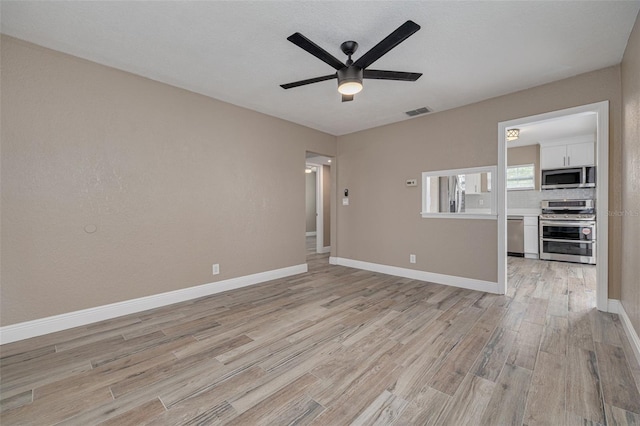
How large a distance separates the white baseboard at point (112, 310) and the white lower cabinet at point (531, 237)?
577cm

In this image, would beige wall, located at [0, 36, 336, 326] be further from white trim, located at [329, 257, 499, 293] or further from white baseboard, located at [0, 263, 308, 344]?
white trim, located at [329, 257, 499, 293]

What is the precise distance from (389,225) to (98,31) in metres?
4.31

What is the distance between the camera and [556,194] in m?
5.93

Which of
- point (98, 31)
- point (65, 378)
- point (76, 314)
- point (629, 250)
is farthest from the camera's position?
point (76, 314)

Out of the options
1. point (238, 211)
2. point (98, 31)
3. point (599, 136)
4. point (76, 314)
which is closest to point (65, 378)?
point (76, 314)

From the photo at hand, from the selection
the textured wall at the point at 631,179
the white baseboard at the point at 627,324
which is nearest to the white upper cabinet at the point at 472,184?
the textured wall at the point at 631,179

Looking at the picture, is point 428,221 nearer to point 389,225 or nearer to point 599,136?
point 389,225

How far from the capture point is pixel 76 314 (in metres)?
2.59

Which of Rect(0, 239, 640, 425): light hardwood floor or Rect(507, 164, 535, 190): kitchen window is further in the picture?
Rect(507, 164, 535, 190): kitchen window

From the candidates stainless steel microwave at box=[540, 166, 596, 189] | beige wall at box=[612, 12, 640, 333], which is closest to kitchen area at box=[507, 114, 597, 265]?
stainless steel microwave at box=[540, 166, 596, 189]

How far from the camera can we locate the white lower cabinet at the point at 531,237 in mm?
5785

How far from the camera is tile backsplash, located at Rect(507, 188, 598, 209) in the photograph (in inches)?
217

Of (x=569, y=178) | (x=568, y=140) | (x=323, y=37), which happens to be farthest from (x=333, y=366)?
(x=568, y=140)

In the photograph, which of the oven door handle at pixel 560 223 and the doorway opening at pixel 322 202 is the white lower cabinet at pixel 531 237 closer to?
the oven door handle at pixel 560 223
